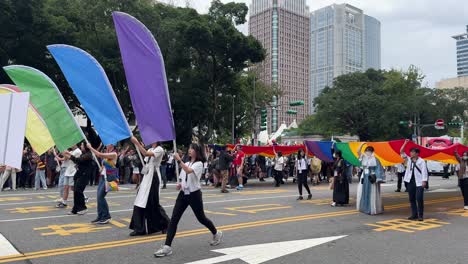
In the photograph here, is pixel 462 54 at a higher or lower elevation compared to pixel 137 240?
higher

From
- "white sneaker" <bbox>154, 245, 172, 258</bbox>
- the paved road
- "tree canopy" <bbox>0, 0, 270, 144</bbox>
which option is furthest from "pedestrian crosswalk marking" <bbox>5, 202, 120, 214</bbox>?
"tree canopy" <bbox>0, 0, 270, 144</bbox>

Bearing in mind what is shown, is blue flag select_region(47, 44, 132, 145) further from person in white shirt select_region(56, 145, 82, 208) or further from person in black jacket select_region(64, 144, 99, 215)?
person in white shirt select_region(56, 145, 82, 208)

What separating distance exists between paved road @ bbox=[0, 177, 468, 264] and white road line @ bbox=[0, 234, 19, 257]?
93mm

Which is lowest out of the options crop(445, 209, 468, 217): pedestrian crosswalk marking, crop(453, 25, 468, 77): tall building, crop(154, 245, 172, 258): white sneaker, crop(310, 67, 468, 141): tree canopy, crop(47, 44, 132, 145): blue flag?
crop(445, 209, 468, 217): pedestrian crosswalk marking

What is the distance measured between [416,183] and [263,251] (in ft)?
17.3

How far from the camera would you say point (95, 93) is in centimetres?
927

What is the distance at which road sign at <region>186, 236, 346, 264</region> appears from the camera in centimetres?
642

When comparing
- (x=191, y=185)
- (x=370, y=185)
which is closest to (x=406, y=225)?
(x=370, y=185)

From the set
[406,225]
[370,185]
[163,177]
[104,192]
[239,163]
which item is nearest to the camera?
[104,192]

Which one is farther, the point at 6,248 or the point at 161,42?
the point at 161,42

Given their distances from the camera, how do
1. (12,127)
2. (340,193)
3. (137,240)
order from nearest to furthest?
(12,127) < (137,240) < (340,193)

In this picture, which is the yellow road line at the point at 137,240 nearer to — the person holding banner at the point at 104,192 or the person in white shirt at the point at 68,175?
the person holding banner at the point at 104,192

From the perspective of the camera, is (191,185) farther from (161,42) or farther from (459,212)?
(161,42)

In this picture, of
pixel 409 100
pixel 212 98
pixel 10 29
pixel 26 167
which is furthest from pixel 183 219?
pixel 409 100
